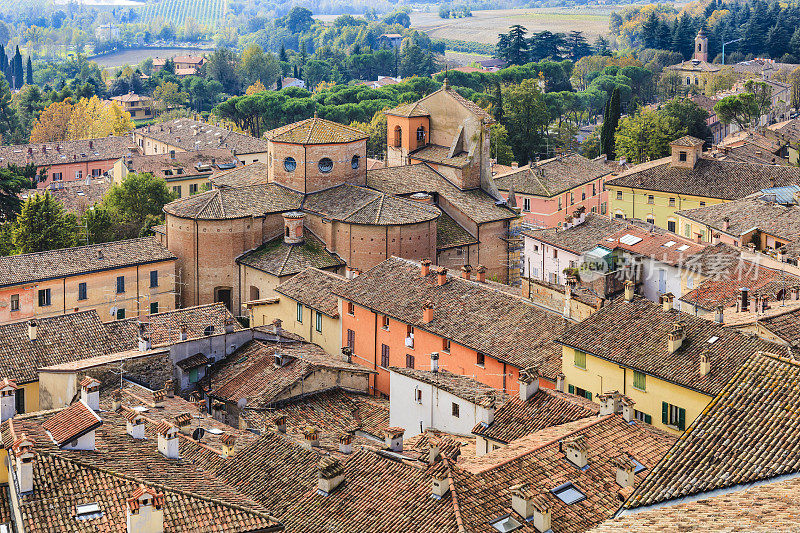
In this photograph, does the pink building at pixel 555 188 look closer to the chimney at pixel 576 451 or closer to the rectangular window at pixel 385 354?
the rectangular window at pixel 385 354

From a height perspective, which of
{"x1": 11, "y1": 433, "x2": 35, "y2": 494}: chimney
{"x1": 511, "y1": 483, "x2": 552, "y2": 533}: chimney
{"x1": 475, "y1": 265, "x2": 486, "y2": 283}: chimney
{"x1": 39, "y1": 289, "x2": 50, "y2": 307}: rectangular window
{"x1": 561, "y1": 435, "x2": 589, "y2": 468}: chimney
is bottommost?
{"x1": 39, "y1": 289, "x2": 50, "y2": 307}: rectangular window

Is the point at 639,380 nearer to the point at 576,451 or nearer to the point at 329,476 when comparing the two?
the point at 576,451

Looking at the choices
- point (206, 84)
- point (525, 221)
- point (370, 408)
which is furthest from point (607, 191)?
point (206, 84)

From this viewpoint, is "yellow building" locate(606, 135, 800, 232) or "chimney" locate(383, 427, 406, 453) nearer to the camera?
"chimney" locate(383, 427, 406, 453)

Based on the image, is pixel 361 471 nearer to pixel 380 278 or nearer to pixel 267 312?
pixel 380 278

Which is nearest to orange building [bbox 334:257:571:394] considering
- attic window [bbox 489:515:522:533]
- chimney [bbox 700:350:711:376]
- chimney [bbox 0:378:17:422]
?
chimney [bbox 700:350:711:376]

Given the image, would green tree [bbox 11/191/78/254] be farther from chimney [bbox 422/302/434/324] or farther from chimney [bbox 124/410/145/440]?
chimney [bbox 124/410/145/440]

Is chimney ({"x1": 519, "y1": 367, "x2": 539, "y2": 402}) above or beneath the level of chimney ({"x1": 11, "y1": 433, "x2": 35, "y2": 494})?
beneath

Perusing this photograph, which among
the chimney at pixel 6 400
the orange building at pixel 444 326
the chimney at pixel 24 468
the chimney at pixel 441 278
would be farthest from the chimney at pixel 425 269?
the chimney at pixel 24 468
